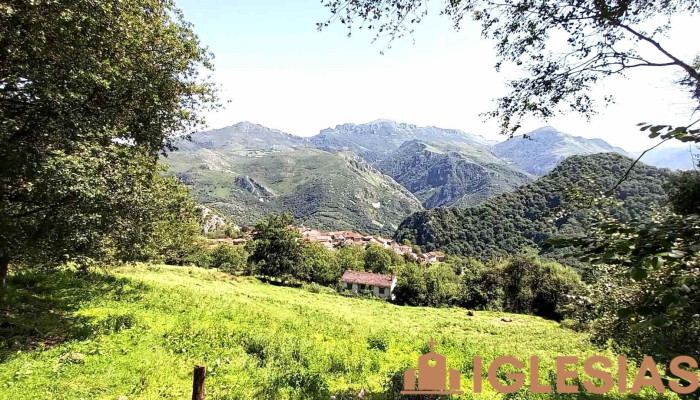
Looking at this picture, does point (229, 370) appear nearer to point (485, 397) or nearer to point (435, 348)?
point (485, 397)

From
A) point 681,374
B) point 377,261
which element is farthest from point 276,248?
point 681,374

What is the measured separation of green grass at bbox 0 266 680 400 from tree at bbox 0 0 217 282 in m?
2.99

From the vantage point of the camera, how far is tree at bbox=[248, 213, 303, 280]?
62.0 m

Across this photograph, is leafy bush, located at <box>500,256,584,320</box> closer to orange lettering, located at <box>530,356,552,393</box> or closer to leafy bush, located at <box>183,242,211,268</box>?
orange lettering, located at <box>530,356,552,393</box>

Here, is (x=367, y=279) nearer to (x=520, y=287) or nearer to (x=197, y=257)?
(x=520, y=287)

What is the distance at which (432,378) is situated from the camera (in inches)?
507

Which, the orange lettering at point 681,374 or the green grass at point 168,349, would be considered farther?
the green grass at point 168,349

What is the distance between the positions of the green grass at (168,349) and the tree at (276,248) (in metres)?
40.5

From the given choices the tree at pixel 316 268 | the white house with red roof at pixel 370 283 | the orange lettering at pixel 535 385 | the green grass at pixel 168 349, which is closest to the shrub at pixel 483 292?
the white house with red roof at pixel 370 283

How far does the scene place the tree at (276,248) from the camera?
203 ft

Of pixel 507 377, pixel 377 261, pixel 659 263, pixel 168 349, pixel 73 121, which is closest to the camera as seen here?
pixel 659 263

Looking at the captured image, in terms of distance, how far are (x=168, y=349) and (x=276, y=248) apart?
2010 inches

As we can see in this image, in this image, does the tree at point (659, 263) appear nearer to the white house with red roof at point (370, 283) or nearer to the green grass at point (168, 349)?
the green grass at point (168, 349)

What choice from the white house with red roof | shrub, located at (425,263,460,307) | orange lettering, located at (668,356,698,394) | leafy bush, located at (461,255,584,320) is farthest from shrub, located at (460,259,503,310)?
orange lettering, located at (668,356,698,394)
